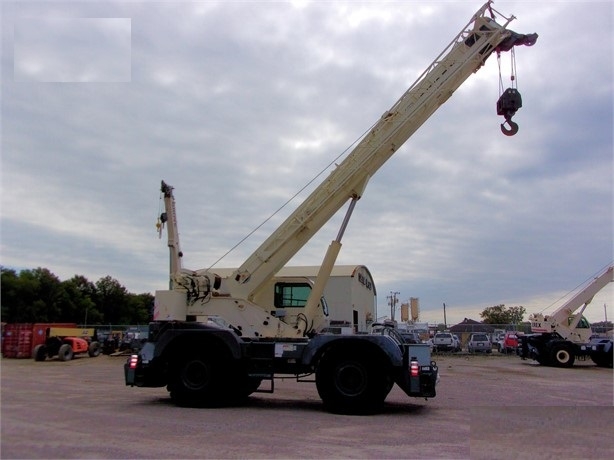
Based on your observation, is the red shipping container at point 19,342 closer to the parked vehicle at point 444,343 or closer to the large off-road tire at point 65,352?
the large off-road tire at point 65,352

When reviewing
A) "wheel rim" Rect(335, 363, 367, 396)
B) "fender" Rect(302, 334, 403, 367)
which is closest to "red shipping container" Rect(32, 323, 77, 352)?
"fender" Rect(302, 334, 403, 367)

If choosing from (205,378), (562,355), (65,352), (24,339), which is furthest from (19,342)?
(562,355)

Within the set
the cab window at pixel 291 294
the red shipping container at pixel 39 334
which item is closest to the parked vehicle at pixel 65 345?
the red shipping container at pixel 39 334

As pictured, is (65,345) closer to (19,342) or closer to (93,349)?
(19,342)

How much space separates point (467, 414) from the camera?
444 inches

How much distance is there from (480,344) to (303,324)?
2919 centimetres

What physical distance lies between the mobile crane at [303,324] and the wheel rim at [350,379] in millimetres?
20

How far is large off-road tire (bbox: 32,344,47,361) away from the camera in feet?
95.3

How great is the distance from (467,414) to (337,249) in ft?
14.9

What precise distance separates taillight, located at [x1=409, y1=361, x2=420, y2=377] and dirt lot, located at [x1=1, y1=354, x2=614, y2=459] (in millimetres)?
810

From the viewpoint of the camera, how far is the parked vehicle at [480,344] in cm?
3862

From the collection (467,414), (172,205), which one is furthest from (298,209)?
(467,414)

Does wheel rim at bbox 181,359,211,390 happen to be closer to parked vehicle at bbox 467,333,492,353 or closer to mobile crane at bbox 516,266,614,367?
mobile crane at bbox 516,266,614,367

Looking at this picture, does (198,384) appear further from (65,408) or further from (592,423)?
(592,423)
